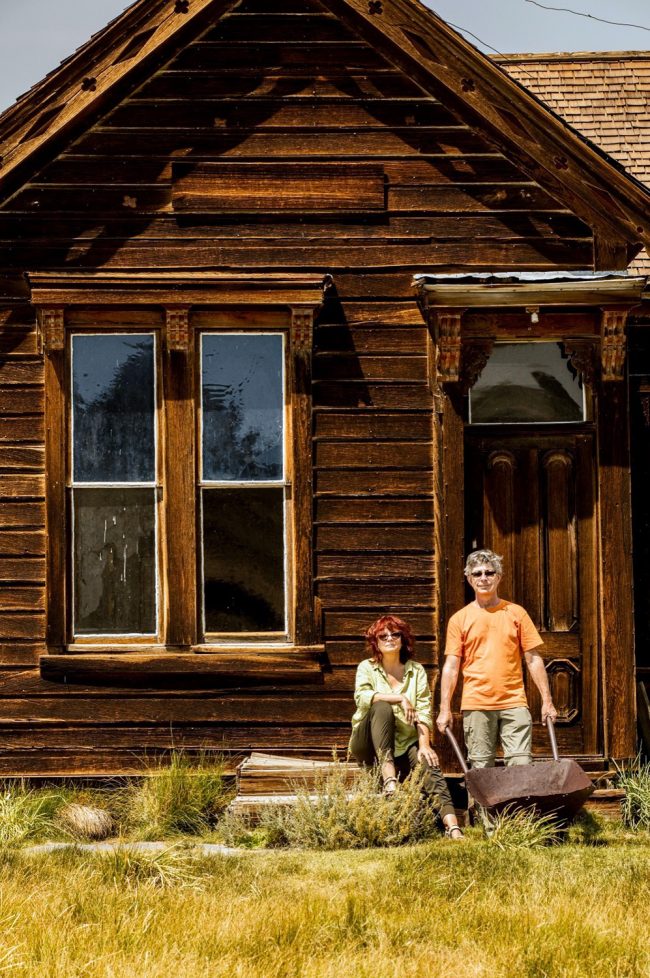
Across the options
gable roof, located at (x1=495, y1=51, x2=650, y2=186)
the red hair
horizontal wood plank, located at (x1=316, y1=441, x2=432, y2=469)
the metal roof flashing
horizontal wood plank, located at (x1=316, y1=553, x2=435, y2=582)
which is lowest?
the red hair

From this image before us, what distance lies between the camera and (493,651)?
8219 mm

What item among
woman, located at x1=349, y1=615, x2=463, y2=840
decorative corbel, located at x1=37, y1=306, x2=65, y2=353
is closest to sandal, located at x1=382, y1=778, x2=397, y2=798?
woman, located at x1=349, y1=615, x2=463, y2=840

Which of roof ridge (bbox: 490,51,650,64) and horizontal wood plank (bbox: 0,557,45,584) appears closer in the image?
horizontal wood plank (bbox: 0,557,45,584)

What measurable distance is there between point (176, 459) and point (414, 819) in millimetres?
3073

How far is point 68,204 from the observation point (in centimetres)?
948

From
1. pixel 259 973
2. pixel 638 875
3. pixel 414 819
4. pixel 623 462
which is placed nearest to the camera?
pixel 259 973

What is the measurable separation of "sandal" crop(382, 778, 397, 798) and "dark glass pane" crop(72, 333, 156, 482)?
2.82 meters

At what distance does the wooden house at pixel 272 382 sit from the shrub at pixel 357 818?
1.29 m

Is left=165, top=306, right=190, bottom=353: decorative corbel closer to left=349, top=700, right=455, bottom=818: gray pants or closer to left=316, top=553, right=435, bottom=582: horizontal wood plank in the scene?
left=316, top=553, right=435, bottom=582: horizontal wood plank

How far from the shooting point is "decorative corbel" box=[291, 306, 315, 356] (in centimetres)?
929

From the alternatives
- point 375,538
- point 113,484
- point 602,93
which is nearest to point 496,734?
point 375,538

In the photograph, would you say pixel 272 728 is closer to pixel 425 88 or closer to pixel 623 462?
pixel 623 462

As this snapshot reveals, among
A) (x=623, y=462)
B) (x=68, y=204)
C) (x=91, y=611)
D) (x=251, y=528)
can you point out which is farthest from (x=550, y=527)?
(x=68, y=204)

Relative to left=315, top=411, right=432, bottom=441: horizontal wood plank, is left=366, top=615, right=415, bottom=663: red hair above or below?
below
